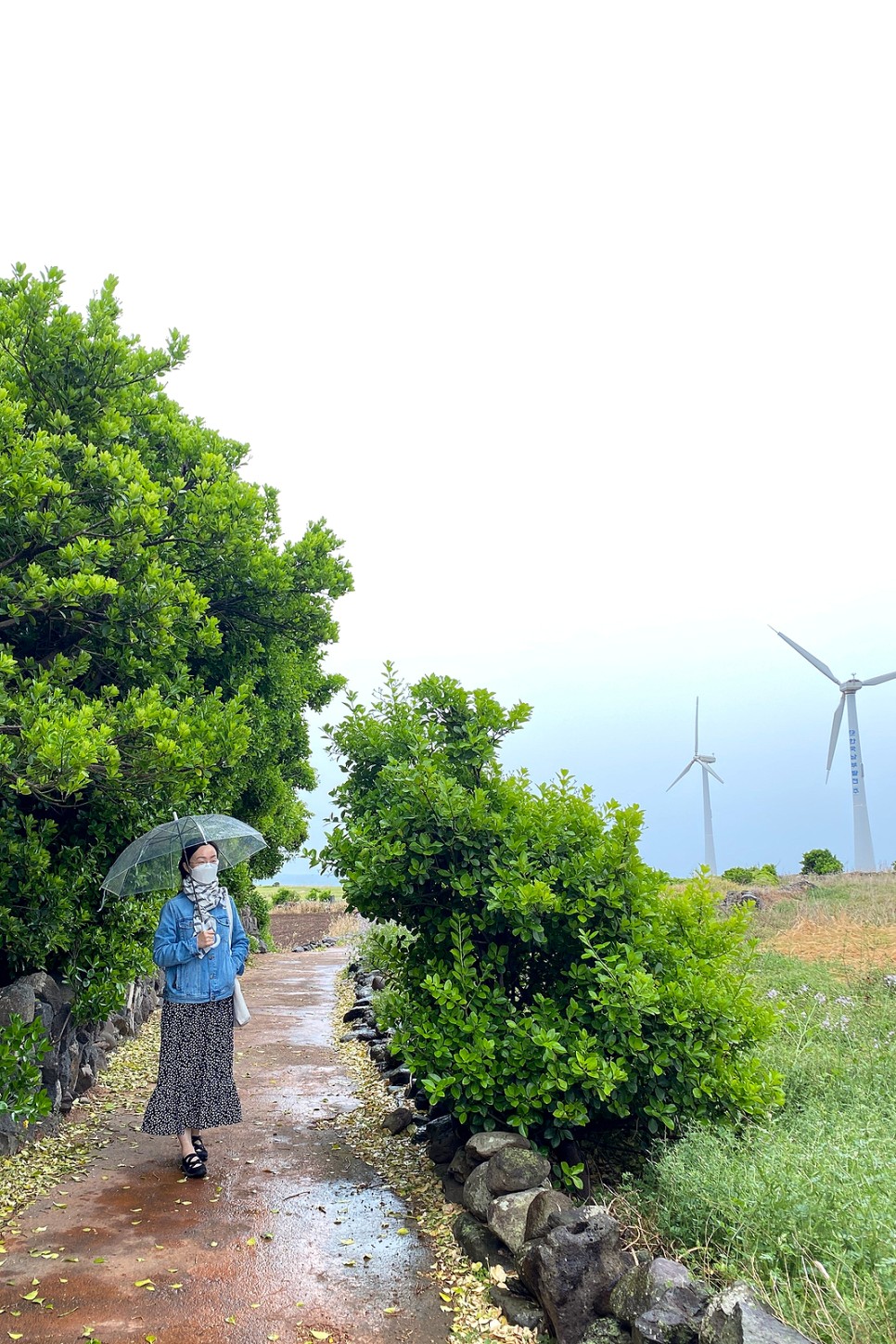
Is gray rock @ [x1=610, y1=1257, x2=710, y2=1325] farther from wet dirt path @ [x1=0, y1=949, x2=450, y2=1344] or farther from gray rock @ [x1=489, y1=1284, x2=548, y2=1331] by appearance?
wet dirt path @ [x1=0, y1=949, x2=450, y2=1344]

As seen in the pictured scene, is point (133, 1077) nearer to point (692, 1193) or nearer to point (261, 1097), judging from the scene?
point (261, 1097)

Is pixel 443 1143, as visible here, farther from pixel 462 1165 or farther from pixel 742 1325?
pixel 742 1325

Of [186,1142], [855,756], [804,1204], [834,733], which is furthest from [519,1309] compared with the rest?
[855,756]

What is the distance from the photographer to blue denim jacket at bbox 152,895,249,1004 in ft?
21.3

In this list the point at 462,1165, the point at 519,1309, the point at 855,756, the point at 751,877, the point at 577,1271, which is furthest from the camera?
the point at 855,756

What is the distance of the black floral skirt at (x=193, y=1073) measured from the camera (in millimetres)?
6434

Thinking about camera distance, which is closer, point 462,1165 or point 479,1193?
point 479,1193

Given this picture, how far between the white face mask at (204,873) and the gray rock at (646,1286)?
3774 millimetres

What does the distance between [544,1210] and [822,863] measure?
2925cm

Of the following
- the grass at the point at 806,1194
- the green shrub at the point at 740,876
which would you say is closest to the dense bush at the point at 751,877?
the green shrub at the point at 740,876

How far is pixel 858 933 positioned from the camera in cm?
1628

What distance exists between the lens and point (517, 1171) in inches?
205

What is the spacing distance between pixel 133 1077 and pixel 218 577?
5.38 metres

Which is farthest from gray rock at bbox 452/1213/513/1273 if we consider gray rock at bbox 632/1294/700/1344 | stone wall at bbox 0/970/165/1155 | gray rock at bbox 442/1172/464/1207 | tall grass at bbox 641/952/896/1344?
stone wall at bbox 0/970/165/1155
